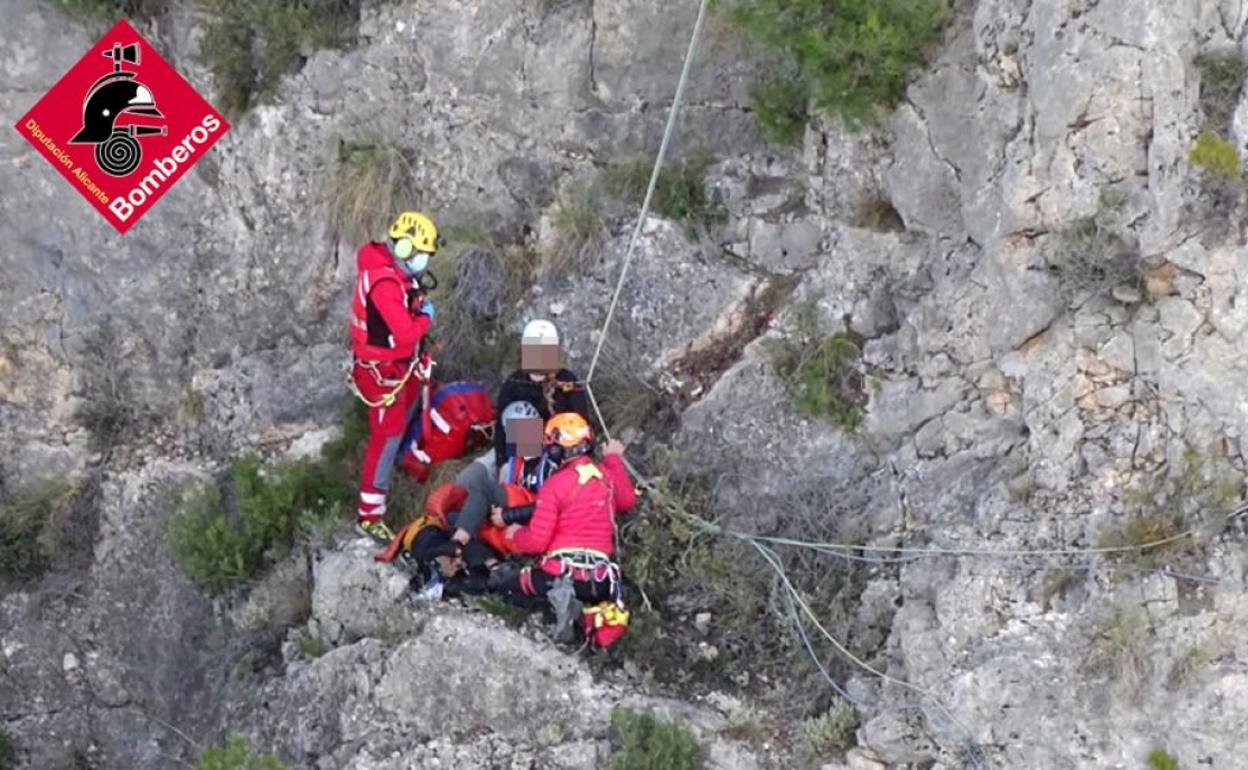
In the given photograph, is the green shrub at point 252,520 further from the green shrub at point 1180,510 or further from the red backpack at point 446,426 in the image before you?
the green shrub at point 1180,510

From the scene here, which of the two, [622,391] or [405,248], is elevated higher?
[405,248]

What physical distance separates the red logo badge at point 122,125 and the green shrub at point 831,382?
4348 mm

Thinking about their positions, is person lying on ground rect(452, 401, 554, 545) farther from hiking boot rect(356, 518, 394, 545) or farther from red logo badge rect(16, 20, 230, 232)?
red logo badge rect(16, 20, 230, 232)

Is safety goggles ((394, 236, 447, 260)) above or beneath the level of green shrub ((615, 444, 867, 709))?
above

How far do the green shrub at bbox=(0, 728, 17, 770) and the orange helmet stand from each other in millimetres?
4742

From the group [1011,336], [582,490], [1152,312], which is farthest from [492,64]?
[1152,312]

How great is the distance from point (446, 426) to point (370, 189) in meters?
1.76

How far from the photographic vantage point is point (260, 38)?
1012 centimetres

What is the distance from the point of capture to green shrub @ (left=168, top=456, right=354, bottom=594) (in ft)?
30.0

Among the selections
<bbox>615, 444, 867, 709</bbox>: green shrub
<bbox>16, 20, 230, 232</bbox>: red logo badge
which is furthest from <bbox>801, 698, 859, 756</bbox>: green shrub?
<bbox>16, 20, 230, 232</bbox>: red logo badge

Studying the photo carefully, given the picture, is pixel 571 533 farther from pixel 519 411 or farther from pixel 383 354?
pixel 383 354

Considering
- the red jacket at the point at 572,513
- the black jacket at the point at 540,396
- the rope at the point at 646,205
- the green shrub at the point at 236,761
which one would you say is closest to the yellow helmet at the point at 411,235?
the black jacket at the point at 540,396

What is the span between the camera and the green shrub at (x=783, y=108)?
877cm

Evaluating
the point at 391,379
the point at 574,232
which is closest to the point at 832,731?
the point at 391,379
